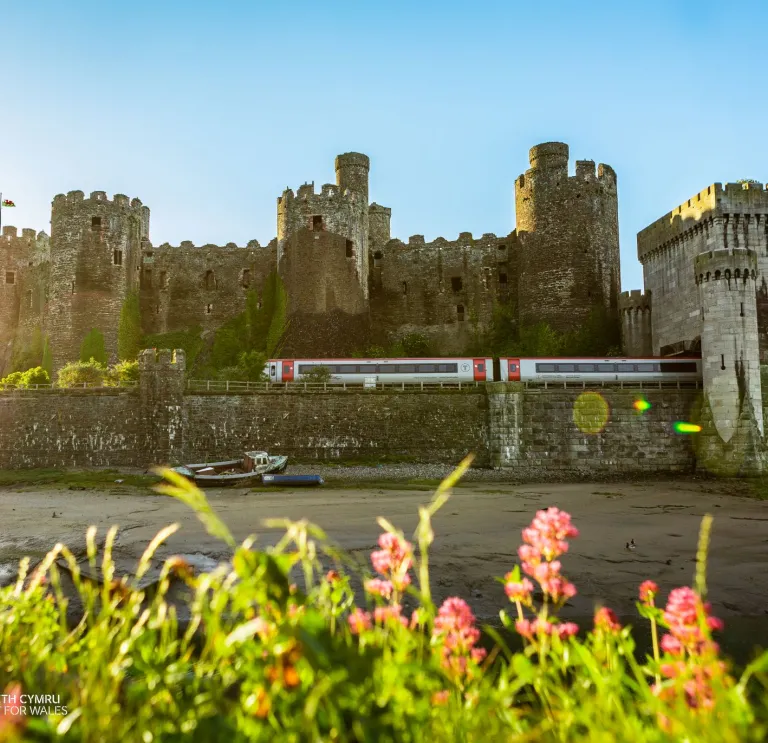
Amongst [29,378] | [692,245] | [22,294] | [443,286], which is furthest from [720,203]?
[22,294]

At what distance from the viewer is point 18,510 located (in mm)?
23297

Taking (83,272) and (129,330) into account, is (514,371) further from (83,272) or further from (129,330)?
(83,272)

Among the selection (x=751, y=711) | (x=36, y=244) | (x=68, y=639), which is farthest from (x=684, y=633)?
(x=36, y=244)

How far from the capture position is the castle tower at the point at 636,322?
42.9 m

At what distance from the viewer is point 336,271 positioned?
46188 mm

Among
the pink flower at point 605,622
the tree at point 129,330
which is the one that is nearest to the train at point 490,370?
the tree at point 129,330

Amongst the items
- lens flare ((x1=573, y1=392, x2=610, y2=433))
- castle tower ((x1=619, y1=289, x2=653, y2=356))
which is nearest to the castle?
castle tower ((x1=619, y1=289, x2=653, y2=356))

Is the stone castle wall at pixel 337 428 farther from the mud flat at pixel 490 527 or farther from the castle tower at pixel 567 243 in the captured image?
the castle tower at pixel 567 243

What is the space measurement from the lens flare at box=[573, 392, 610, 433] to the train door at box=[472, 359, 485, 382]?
5.80 m

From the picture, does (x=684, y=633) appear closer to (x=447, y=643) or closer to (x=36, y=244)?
(x=447, y=643)

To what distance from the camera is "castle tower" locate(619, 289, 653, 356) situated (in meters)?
42.9

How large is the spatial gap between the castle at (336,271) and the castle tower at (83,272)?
76mm

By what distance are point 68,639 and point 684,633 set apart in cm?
323

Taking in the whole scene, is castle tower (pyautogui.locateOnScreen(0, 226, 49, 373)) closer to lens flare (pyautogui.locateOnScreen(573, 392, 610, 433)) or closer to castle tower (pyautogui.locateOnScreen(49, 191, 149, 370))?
castle tower (pyautogui.locateOnScreen(49, 191, 149, 370))
